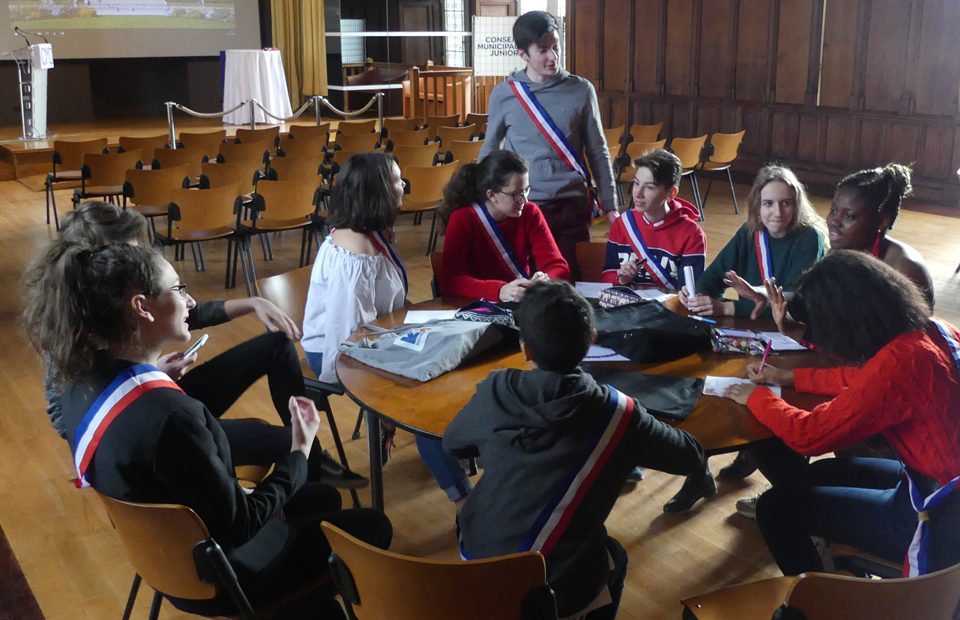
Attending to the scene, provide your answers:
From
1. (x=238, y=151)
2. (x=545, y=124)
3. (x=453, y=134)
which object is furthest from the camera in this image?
(x=453, y=134)

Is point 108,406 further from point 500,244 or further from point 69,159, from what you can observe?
point 69,159

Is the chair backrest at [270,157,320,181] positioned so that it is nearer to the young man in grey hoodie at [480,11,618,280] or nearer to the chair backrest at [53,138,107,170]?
the chair backrest at [53,138,107,170]

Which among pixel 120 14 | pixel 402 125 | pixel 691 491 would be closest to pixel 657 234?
pixel 691 491

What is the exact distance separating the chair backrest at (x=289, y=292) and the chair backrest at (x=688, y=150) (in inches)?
187

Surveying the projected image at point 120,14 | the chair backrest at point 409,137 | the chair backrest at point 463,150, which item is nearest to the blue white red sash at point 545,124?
the chair backrest at point 463,150

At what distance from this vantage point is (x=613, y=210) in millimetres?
→ 3467

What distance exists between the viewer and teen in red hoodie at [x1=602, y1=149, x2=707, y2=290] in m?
2.88

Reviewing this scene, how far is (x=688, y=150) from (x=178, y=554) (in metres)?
6.20

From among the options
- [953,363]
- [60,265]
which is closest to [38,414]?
[60,265]

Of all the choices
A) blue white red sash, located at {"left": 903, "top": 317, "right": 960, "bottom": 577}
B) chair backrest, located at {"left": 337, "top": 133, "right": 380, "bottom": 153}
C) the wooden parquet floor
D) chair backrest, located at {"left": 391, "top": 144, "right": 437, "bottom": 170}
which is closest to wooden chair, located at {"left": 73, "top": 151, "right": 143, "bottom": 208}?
chair backrest, located at {"left": 337, "top": 133, "right": 380, "bottom": 153}

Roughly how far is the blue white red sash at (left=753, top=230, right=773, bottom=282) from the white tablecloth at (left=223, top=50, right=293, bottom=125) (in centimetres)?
942

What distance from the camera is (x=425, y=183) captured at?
554cm

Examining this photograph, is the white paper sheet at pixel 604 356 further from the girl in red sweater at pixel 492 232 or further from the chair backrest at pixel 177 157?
the chair backrest at pixel 177 157

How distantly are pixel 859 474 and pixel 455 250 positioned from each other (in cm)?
144
